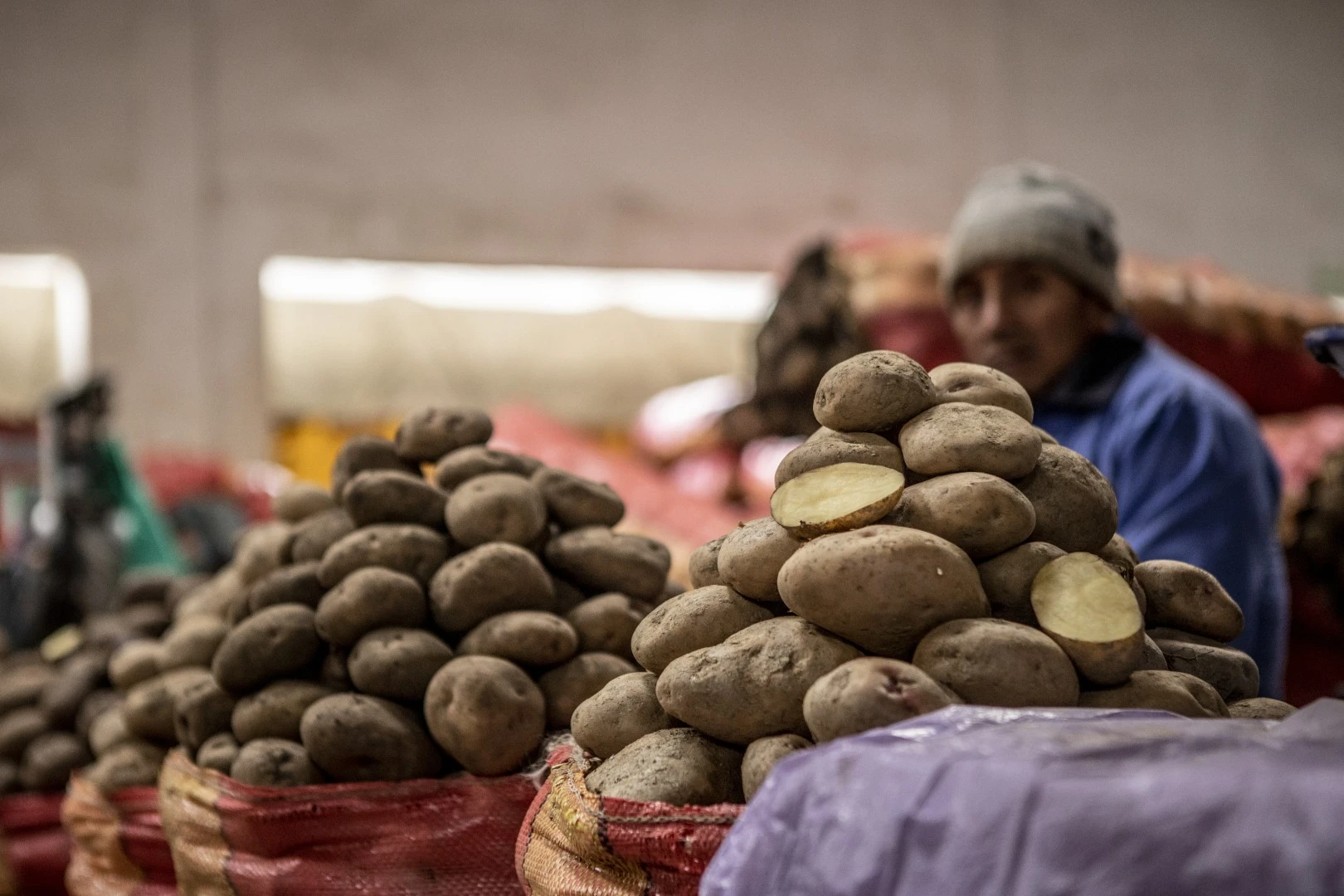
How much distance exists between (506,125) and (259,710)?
219 inches

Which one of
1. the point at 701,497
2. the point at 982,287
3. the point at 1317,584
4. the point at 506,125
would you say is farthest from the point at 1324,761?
the point at 506,125

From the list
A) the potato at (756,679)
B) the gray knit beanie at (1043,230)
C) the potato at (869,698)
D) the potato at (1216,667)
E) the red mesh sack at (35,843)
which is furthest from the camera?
the gray knit beanie at (1043,230)

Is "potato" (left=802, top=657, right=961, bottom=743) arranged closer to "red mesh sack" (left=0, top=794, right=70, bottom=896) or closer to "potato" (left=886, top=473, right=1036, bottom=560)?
"potato" (left=886, top=473, right=1036, bottom=560)

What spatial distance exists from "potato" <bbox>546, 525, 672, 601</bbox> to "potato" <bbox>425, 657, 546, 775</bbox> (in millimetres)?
252

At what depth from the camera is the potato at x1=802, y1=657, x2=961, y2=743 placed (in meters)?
0.93

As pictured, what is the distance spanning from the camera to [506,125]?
6.68 m

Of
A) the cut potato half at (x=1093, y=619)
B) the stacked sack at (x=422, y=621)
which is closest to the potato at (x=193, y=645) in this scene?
the stacked sack at (x=422, y=621)

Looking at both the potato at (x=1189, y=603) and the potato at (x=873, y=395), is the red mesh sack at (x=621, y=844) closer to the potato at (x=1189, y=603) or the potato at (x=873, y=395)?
the potato at (x=873, y=395)

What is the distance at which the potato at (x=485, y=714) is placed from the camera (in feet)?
4.73

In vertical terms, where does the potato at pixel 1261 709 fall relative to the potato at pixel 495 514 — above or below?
above

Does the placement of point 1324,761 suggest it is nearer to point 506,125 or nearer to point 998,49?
point 506,125

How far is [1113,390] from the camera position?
99.7 inches

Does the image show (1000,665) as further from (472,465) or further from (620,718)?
(472,465)

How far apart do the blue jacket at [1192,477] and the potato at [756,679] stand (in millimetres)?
1443
